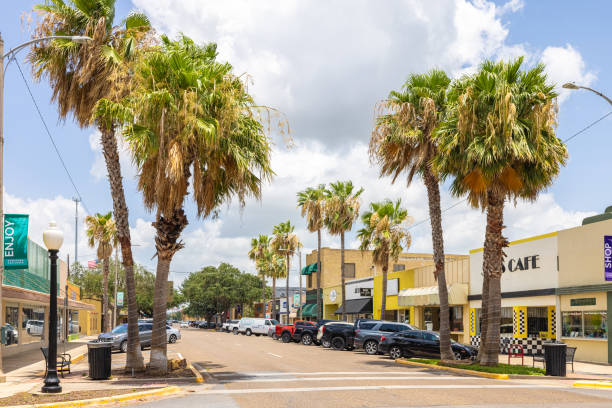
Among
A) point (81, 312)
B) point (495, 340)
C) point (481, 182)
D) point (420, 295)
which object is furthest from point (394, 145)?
point (81, 312)

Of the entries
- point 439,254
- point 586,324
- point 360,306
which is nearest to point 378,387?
point 439,254

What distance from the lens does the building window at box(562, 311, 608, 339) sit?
23.7 meters

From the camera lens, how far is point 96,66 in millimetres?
17688

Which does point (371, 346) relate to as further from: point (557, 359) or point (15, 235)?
point (15, 235)

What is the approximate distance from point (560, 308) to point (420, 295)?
12104mm

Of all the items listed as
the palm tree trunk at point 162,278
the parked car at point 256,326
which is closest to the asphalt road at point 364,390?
the palm tree trunk at point 162,278

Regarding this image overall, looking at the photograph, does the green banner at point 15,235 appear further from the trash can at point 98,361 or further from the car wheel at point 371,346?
the car wheel at point 371,346

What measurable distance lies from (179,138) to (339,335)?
842 inches

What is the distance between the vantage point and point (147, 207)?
57.1ft

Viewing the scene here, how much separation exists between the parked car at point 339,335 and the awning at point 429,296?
511cm

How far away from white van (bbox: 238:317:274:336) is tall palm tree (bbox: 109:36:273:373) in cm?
4052

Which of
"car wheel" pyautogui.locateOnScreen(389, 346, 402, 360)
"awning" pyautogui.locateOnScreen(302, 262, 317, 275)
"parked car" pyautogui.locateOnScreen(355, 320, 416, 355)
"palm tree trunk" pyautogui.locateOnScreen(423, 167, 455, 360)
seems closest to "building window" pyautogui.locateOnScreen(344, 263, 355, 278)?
"awning" pyautogui.locateOnScreen(302, 262, 317, 275)

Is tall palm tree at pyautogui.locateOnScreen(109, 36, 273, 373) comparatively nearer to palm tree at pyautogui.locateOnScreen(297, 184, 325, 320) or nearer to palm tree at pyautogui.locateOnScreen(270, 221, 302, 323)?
palm tree at pyautogui.locateOnScreen(297, 184, 325, 320)

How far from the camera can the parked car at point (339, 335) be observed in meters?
34.4
